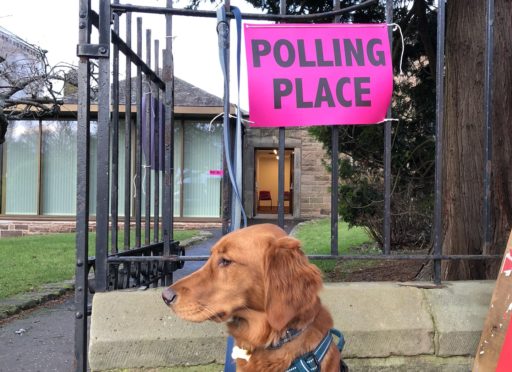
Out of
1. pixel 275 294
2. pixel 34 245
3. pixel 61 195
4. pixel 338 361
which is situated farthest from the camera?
pixel 61 195

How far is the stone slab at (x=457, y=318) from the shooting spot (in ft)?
8.81

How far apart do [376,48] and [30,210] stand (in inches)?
643

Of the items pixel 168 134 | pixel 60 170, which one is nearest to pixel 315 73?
pixel 168 134

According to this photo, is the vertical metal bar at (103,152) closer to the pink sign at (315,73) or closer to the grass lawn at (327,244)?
the pink sign at (315,73)

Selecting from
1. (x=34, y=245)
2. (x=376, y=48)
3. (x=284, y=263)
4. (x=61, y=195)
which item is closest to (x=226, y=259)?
(x=284, y=263)

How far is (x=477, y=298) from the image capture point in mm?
2773

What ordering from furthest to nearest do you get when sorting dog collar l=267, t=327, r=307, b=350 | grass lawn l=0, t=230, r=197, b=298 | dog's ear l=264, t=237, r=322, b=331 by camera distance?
grass lawn l=0, t=230, r=197, b=298 < dog collar l=267, t=327, r=307, b=350 < dog's ear l=264, t=237, r=322, b=331

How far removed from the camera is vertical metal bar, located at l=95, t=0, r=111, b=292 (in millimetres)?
2633

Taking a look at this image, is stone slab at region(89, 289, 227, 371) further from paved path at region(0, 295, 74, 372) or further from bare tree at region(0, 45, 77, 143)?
bare tree at region(0, 45, 77, 143)

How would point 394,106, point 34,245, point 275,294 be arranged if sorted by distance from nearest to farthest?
1. point 275,294
2. point 394,106
3. point 34,245

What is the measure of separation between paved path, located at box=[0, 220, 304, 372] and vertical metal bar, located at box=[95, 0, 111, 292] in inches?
66.8

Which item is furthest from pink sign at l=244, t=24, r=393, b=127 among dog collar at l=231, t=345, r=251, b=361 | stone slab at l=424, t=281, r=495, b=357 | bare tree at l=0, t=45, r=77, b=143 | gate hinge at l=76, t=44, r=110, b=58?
bare tree at l=0, t=45, r=77, b=143

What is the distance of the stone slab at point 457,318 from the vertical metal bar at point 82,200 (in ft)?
6.27

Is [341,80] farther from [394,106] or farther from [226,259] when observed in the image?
[394,106]
